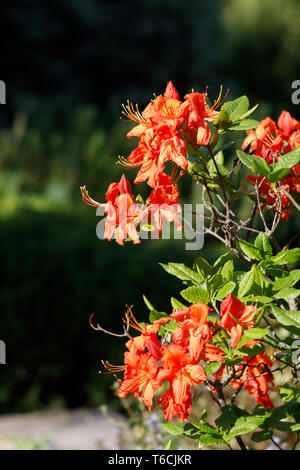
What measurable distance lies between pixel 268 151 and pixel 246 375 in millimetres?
542

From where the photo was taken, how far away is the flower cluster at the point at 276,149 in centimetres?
129

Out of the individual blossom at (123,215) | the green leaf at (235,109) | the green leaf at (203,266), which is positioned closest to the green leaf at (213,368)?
the green leaf at (203,266)

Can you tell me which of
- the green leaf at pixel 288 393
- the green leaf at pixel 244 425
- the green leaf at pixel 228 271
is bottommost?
the green leaf at pixel 244 425

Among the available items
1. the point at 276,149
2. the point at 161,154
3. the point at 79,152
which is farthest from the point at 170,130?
the point at 79,152

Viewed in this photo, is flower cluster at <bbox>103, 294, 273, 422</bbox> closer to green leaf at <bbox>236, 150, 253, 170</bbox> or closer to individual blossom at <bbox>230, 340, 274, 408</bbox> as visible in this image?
individual blossom at <bbox>230, 340, 274, 408</bbox>

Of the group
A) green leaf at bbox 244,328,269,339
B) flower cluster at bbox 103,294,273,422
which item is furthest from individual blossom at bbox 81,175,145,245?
green leaf at bbox 244,328,269,339

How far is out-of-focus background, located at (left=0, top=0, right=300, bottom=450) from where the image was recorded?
3480 mm

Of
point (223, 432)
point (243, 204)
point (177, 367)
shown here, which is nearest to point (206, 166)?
point (177, 367)

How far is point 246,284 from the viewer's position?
44.4 inches

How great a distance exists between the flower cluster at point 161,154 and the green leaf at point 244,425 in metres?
0.47

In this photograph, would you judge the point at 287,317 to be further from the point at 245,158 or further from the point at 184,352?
the point at 245,158

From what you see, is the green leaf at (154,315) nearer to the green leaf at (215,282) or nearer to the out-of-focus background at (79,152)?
the green leaf at (215,282)

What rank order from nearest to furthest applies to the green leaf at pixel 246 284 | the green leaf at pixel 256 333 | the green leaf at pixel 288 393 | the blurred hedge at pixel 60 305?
the green leaf at pixel 256 333 → the green leaf at pixel 246 284 → the green leaf at pixel 288 393 → the blurred hedge at pixel 60 305

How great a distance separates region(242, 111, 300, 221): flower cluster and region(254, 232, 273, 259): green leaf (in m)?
0.08
